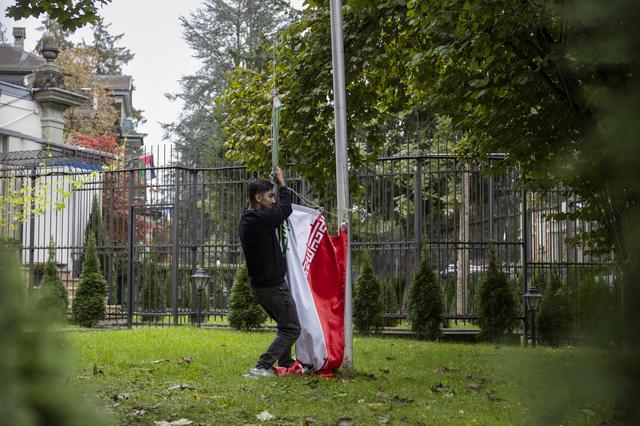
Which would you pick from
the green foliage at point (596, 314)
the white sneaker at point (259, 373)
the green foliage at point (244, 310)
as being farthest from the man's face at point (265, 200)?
the green foliage at point (596, 314)

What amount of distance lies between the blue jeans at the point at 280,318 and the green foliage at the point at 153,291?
333 inches

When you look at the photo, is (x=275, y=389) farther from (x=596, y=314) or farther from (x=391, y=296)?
(x=391, y=296)

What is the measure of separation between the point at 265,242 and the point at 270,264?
22 cm

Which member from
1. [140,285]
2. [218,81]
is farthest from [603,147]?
[218,81]

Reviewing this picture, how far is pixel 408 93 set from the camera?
1245 centimetres

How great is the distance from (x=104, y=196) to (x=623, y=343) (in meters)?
18.0

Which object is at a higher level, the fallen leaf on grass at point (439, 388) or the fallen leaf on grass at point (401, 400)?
the fallen leaf on grass at point (401, 400)

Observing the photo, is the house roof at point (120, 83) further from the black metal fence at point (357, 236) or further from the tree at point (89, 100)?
the black metal fence at point (357, 236)

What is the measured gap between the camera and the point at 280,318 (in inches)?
305

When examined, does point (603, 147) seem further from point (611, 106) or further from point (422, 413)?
point (422, 413)

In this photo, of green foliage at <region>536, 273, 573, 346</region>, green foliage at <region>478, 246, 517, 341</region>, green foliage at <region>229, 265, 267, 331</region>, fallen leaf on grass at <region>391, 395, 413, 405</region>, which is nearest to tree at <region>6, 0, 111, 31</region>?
fallen leaf on grass at <region>391, 395, 413, 405</region>

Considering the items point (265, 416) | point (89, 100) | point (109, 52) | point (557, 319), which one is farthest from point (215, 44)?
point (557, 319)

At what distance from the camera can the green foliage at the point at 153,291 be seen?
52.4ft

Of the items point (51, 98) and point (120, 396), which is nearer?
point (120, 396)
